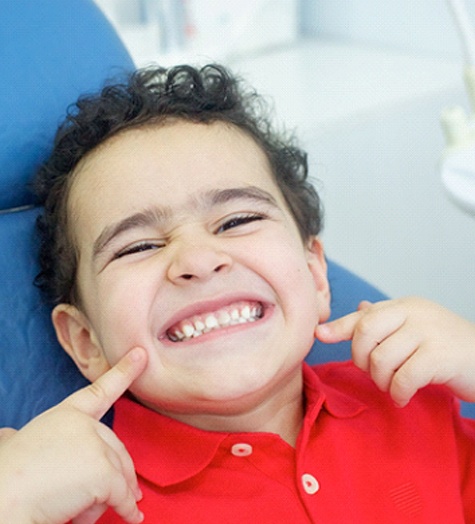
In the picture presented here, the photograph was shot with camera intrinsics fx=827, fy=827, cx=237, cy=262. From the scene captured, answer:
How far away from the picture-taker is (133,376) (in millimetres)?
877

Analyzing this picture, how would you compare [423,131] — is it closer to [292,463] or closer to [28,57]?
[28,57]

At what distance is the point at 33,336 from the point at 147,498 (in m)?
0.30

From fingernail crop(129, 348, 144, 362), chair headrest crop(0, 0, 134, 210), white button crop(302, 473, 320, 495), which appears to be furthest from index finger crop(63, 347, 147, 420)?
chair headrest crop(0, 0, 134, 210)

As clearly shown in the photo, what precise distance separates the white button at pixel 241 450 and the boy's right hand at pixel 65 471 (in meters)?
0.15

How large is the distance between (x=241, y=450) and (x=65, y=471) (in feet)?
0.76

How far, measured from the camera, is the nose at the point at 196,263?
0.89 m

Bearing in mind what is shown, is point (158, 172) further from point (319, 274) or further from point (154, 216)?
point (319, 274)

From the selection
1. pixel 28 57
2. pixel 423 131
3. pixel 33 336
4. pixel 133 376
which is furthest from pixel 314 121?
pixel 133 376

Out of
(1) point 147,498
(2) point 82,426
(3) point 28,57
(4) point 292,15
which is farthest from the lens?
(4) point 292,15

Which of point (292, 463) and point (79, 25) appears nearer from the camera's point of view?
point (292, 463)

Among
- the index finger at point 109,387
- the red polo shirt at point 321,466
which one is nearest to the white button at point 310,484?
the red polo shirt at point 321,466

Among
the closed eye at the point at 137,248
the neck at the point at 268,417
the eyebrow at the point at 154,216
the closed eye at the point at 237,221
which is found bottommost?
the neck at the point at 268,417

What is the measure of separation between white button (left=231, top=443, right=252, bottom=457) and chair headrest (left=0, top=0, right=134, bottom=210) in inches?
18.9

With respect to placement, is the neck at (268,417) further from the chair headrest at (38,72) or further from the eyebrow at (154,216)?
the chair headrest at (38,72)
